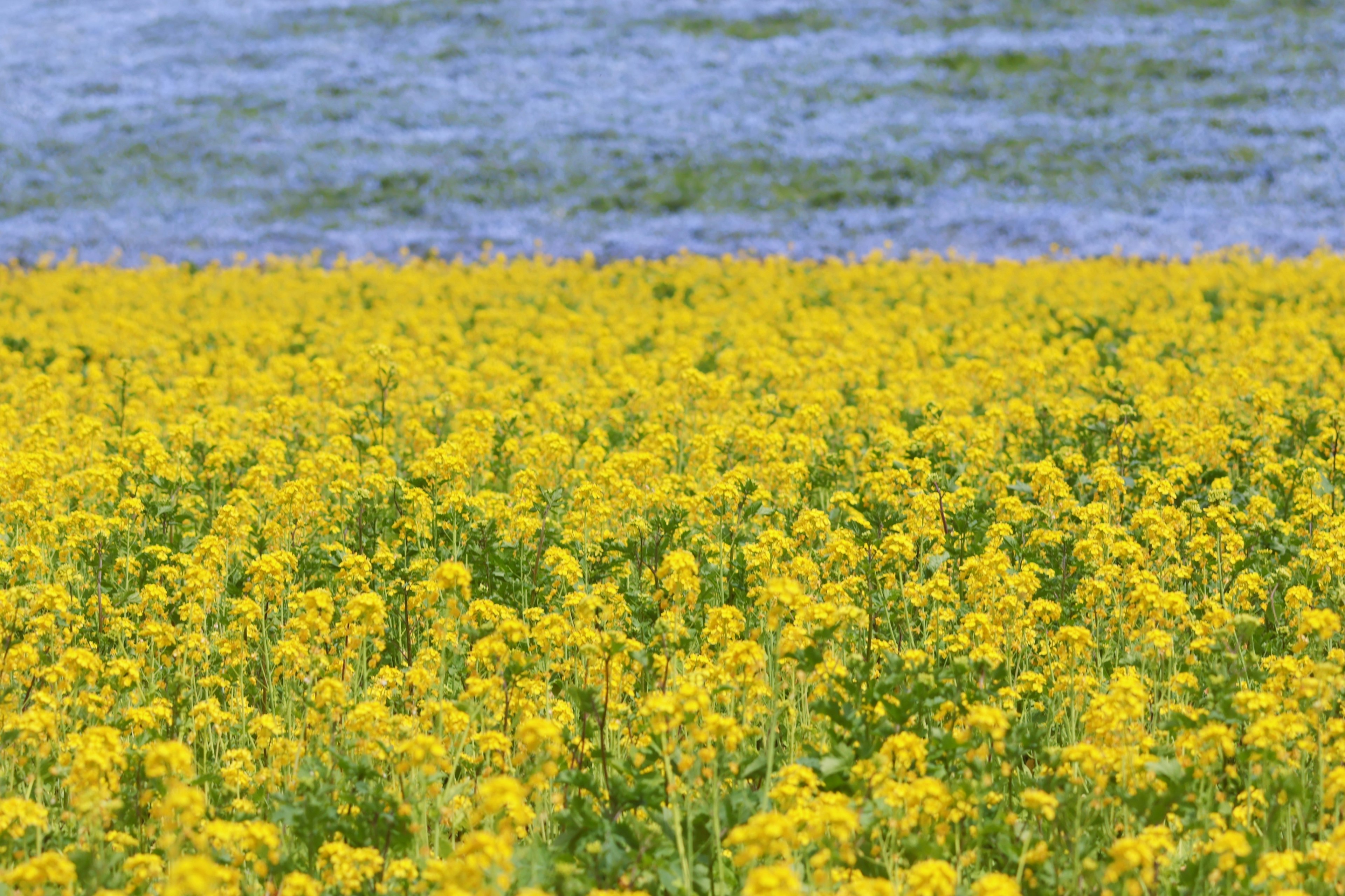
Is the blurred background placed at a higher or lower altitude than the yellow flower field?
higher

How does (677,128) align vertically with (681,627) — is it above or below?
above

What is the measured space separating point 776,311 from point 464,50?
26.3m

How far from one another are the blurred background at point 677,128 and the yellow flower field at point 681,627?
48.4 feet

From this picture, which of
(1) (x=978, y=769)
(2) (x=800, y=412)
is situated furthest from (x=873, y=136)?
(1) (x=978, y=769)

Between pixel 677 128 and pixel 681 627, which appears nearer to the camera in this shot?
pixel 681 627

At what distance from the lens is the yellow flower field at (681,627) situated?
4.34 m

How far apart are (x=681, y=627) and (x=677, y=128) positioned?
3015 centimetres

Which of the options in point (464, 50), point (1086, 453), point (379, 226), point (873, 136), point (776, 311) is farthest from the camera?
point (464, 50)

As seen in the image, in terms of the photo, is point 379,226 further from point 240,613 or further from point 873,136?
point 240,613

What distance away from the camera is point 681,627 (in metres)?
5.22

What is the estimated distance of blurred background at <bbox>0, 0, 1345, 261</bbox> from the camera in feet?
89.9

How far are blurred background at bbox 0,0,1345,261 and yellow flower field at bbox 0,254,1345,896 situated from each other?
→ 14749 mm

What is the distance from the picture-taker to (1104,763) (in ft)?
14.6

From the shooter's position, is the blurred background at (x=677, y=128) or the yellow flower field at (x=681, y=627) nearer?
the yellow flower field at (x=681, y=627)
